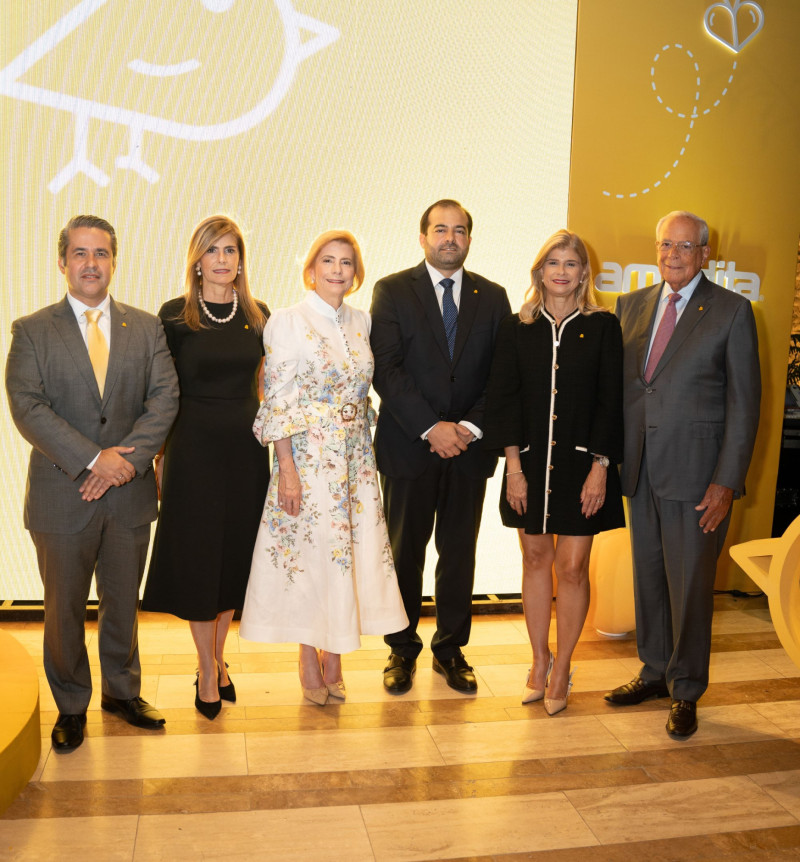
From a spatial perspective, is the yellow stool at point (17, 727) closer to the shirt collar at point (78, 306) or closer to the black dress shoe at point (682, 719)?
the shirt collar at point (78, 306)

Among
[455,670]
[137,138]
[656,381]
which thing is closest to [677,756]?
[455,670]

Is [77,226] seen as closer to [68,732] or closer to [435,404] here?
[435,404]

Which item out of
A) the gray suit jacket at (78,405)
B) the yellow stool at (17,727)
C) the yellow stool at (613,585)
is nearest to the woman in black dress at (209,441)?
the gray suit jacket at (78,405)

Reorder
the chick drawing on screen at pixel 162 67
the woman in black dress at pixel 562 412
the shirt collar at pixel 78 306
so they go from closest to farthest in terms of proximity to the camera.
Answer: the shirt collar at pixel 78 306 → the woman in black dress at pixel 562 412 → the chick drawing on screen at pixel 162 67

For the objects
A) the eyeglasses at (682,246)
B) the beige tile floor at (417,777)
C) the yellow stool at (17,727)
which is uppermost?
the eyeglasses at (682,246)

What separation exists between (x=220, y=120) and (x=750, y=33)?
2626 mm

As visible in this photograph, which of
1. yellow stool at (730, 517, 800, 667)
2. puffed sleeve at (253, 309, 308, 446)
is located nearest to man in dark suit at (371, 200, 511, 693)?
puffed sleeve at (253, 309, 308, 446)

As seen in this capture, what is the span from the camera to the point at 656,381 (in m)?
3.21

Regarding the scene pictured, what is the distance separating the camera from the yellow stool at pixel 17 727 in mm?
2484

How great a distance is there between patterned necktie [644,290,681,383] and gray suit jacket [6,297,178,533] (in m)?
1.69

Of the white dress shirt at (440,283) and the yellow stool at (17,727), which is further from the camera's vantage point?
the white dress shirt at (440,283)

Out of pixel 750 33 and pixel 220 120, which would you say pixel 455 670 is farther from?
pixel 750 33

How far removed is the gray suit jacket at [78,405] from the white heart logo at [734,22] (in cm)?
315

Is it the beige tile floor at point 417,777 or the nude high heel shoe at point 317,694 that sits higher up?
the nude high heel shoe at point 317,694
